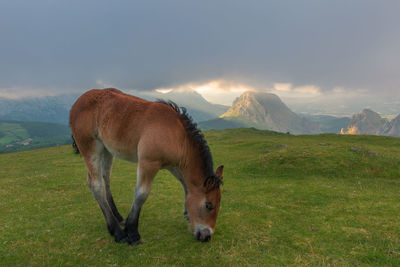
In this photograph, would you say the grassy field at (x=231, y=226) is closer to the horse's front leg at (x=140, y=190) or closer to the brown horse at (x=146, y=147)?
the horse's front leg at (x=140, y=190)

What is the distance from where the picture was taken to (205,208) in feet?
19.0

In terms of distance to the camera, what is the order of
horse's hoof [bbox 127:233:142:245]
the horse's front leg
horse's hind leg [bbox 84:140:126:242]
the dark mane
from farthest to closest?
horse's hind leg [bbox 84:140:126:242] → horse's hoof [bbox 127:233:142:245] → the dark mane → the horse's front leg

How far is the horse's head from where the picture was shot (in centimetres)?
573

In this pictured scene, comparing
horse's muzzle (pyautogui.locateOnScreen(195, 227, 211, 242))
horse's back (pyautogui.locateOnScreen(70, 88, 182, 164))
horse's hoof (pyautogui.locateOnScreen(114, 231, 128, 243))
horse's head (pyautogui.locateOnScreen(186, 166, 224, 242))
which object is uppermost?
horse's back (pyautogui.locateOnScreen(70, 88, 182, 164))

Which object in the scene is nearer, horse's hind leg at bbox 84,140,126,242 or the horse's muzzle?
the horse's muzzle

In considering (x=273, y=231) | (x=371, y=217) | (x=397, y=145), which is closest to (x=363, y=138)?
(x=397, y=145)

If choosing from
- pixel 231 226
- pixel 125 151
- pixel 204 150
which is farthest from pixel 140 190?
pixel 231 226

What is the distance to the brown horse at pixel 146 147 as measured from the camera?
5660 millimetres

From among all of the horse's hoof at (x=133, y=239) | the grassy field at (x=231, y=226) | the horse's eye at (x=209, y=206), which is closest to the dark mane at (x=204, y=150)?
the horse's eye at (x=209, y=206)

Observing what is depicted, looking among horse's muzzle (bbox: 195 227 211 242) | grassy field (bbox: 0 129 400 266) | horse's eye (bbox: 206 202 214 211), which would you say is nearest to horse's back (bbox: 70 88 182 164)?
horse's eye (bbox: 206 202 214 211)

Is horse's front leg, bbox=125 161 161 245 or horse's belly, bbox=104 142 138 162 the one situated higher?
horse's belly, bbox=104 142 138 162

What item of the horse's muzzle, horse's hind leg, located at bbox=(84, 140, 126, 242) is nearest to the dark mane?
the horse's muzzle

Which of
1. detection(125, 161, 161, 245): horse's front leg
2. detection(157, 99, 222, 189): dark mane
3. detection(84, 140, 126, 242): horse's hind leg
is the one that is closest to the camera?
detection(125, 161, 161, 245): horse's front leg

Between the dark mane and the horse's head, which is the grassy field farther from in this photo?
the dark mane
